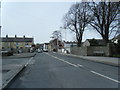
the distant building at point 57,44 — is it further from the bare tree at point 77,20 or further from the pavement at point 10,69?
the pavement at point 10,69

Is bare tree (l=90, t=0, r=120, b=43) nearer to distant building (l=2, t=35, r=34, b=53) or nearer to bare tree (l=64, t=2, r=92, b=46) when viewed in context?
bare tree (l=64, t=2, r=92, b=46)

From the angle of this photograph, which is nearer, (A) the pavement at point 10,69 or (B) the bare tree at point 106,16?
(A) the pavement at point 10,69

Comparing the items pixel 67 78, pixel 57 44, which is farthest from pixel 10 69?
pixel 57 44

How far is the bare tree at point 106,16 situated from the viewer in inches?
1594

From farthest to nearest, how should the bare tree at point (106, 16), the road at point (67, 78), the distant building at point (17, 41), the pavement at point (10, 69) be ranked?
1. the distant building at point (17, 41)
2. the bare tree at point (106, 16)
3. the pavement at point (10, 69)
4. the road at point (67, 78)

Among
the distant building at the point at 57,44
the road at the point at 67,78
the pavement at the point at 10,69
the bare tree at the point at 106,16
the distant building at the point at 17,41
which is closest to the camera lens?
the road at the point at 67,78

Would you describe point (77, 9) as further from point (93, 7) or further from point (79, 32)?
point (93, 7)

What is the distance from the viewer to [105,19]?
41.5 metres

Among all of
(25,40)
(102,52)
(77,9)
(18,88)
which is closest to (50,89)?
(18,88)

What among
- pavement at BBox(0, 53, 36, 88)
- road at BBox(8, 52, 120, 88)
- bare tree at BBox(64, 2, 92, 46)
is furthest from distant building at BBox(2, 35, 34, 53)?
road at BBox(8, 52, 120, 88)

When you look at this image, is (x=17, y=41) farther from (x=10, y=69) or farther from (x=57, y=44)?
(x=10, y=69)

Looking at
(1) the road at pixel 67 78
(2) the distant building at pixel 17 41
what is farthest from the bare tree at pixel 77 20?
(2) the distant building at pixel 17 41

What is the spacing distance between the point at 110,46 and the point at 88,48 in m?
5.10

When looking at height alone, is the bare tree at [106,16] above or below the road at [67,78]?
above
